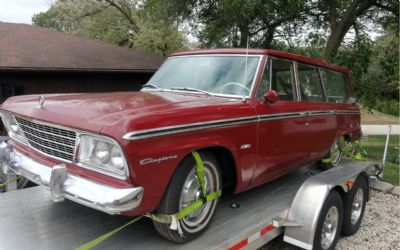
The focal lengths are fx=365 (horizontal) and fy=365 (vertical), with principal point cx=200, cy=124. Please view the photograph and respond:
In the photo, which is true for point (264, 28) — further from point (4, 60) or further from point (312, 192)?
point (312, 192)

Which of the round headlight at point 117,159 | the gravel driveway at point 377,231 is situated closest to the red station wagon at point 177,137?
the round headlight at point 117,159

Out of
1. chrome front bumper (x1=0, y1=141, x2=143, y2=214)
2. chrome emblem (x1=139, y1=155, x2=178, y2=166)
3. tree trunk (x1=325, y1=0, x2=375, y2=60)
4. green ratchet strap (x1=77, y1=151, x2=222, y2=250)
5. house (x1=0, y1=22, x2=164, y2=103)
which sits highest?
tree trunk (x1=325, y1=0, x2=375, y2=60)

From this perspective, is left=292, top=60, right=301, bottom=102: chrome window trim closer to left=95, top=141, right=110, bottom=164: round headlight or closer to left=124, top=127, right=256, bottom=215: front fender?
left=124, top=127, right=256, bottom=215: front fender

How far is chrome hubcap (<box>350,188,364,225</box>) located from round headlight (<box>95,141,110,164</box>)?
3110 millimetres

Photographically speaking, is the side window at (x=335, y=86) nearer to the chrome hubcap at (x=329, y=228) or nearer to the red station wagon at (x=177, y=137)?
the red station wagon at (x=177, y=137)

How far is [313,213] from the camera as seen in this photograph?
10.9 feet

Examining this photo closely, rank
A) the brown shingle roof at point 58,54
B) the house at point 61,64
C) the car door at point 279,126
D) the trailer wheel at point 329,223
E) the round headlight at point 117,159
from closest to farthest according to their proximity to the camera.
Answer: the round headlight at point 117,159
the trailer wheel at point 329,223
the car door at point 279,126
the brown shingle roof at point 58,54
the house at point 61,64

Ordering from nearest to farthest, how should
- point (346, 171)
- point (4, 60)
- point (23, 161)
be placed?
point (23, 161), point (346, 171), point (4, 60)

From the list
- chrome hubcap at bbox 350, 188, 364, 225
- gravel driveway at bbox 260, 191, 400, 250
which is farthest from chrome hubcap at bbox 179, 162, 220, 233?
chrome hubcap at bbox 350, 188, 364, 225

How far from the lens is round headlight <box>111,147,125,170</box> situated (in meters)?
2.44

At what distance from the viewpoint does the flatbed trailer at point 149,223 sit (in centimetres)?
276

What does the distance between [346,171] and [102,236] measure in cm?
280

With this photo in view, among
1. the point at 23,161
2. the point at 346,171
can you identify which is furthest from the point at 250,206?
the point at 23,161

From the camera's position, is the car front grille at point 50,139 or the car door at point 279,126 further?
the car door at point 279,126
